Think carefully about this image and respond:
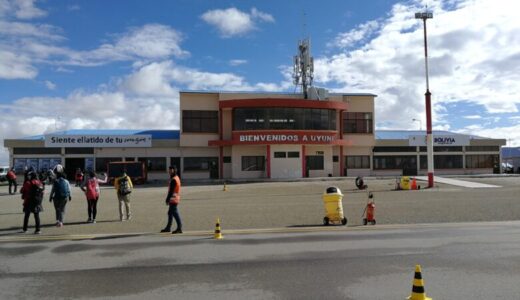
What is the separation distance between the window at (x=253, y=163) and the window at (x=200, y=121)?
439cm

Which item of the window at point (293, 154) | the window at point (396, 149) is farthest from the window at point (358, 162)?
the window at point (293, 154)

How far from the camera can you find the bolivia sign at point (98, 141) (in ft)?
147

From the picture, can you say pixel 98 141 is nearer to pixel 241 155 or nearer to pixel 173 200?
pixel 241 155

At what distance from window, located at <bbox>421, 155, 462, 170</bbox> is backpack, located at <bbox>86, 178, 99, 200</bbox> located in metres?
43.7

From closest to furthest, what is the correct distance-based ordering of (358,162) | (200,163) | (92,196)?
(92,196), (200,163), (358,162)

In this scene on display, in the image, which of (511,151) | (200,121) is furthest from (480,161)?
(511,151)

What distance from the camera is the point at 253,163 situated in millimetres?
45250

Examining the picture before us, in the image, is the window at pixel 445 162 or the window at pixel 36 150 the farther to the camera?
the window at pixel 445 162

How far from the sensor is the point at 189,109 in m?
46.2

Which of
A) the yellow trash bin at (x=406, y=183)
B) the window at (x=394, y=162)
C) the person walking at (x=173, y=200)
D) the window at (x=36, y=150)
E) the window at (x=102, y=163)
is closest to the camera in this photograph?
the person walking at (x=173, y=200)

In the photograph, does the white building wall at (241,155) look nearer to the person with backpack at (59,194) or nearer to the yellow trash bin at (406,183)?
the yellow trash bin at (406,183)

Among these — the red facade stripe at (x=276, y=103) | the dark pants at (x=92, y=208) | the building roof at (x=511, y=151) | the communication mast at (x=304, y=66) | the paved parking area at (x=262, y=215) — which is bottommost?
the paved parking area at (x=262, y=215)

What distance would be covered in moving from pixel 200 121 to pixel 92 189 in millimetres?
31922

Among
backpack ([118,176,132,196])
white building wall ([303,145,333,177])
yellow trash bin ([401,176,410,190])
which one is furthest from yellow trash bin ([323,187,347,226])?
white building wall ([303,145,333,177])
